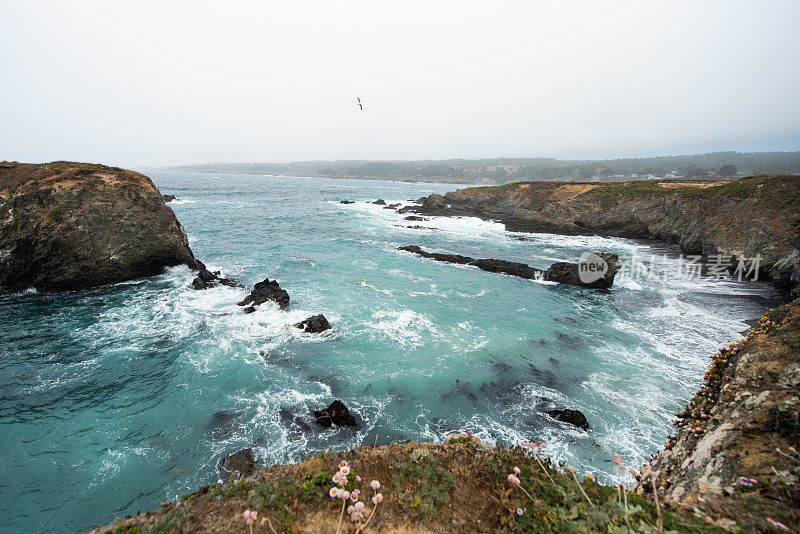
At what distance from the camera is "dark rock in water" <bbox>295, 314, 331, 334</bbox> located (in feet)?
53.8

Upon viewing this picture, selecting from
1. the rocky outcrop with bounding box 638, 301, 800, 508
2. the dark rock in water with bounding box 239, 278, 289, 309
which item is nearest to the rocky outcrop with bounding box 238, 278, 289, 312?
the dark rock in water with bounding box 239, 278, 289, 309

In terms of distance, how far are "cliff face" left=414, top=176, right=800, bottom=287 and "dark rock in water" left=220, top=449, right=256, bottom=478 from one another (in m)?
36.1

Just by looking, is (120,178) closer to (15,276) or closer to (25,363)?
(15,276)

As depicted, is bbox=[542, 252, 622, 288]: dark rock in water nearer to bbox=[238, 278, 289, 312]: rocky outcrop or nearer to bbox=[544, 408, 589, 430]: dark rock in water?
bbox=[544, 408, 589, 430]: dark rock in water

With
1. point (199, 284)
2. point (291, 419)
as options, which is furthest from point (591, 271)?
point (199, 284)

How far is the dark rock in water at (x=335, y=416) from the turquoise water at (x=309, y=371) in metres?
0.42

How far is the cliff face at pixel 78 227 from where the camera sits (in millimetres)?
18953

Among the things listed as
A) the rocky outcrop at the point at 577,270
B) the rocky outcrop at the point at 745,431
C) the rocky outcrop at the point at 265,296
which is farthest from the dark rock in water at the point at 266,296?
the rocky outcrop at the point at 577,270

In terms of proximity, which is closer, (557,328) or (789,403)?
(789,403)

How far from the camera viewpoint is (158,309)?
18172mm

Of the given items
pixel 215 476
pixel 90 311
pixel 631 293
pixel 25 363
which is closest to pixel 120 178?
pixel 90 311

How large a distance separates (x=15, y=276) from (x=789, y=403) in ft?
112

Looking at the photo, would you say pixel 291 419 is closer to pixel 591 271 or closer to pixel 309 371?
pixel 309 371

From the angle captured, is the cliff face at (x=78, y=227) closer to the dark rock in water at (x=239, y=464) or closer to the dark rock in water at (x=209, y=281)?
the dark rock in water at (x=209, y=281)
